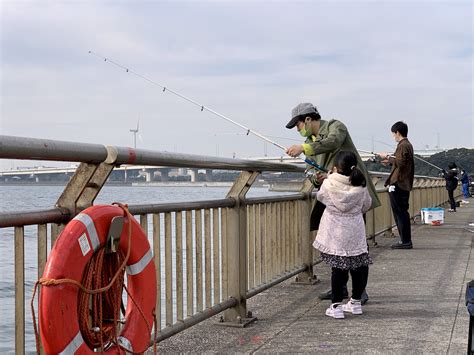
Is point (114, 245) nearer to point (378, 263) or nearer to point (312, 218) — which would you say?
point (312, 218)

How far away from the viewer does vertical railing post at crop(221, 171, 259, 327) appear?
4375 mm

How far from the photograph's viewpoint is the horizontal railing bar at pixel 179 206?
3209mm

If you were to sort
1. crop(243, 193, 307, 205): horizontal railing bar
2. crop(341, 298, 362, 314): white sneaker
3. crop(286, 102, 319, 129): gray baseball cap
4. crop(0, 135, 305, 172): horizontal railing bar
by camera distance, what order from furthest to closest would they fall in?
crop(286, 102, 319, 129): gray baseball cap, crop(341, 298, 362, 314): white sneaker, crop(243, 193, 307, 205): horizontal railing bar, crop(0, 135, 305, 172): horizontal railing bar

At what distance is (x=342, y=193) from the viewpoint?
467cm

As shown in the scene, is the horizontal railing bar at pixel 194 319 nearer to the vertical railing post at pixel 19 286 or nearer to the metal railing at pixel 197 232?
the metal railing at pixel 197 232

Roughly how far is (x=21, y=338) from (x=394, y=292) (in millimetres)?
3799

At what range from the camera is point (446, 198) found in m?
23.6

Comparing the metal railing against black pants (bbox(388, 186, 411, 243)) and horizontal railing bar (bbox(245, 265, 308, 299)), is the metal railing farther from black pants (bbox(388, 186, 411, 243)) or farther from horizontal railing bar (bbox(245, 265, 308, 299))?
black pants (bbox(388, 186, 411, 243))

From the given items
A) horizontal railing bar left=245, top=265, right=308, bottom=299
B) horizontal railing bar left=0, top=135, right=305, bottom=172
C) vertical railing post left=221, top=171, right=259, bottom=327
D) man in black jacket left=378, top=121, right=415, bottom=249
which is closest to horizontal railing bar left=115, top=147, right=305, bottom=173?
horizontal railing bar left=0, top=135, right=305, bottom=172

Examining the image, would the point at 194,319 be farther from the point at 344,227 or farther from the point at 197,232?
the point at 344,227

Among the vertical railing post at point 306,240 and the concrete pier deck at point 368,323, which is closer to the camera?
the concrete pier deck at point 368,323

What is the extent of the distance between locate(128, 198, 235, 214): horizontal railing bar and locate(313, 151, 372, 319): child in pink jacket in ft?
2.52

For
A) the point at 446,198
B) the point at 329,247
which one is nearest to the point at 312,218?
the point at 329,247

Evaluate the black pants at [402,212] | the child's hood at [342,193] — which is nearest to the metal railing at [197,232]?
the child's hood at [342,193]
